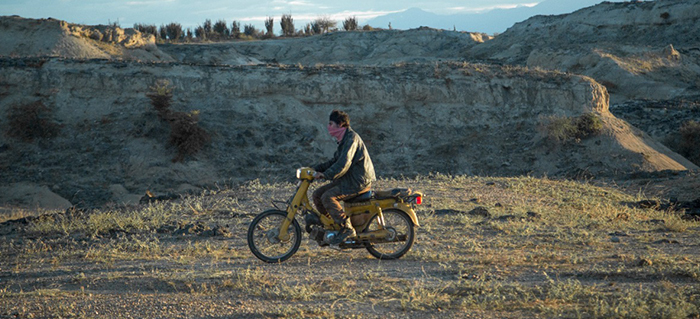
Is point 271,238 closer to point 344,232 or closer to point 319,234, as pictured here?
point 319,234

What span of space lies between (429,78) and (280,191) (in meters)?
13.7

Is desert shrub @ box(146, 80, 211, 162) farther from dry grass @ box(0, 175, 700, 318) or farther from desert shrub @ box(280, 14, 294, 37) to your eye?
desert shrub @ box(280, 14, 294, 37)

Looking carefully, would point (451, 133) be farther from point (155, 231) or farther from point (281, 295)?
point (281, 295)

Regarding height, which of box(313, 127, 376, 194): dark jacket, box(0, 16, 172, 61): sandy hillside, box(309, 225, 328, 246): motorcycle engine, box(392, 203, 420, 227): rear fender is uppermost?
box(0, 16, 172, 61): sandy hillside

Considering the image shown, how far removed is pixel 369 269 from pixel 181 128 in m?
16.2

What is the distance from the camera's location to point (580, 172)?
21.0 meters

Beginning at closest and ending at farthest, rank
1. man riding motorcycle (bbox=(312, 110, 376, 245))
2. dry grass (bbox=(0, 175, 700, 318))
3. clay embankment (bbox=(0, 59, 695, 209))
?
dry grass (bbox=(0, 175, 700, 318))
man riding motorcycle (bbox=(312, 110, 376, 245))
clay embankment (bbox=(0, 59, 695, 209))

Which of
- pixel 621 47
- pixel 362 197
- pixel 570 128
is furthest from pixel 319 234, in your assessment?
pixel 621 47

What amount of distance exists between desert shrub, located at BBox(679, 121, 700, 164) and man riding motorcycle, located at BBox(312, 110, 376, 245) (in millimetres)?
21359

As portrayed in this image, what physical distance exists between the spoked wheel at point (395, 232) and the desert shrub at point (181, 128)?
15.4 meters

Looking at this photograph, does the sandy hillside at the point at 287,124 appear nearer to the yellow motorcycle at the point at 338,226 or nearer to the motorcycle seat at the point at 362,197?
the yellow motorcycle at the point at 338,226

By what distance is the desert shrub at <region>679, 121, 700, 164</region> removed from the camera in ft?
77.9

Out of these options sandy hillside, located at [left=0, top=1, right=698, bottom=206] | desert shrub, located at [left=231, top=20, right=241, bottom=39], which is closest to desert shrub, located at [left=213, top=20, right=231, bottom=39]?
desert shrub, located at [left=231, top=20, right=241, bottom=39]

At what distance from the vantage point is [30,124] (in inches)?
862
